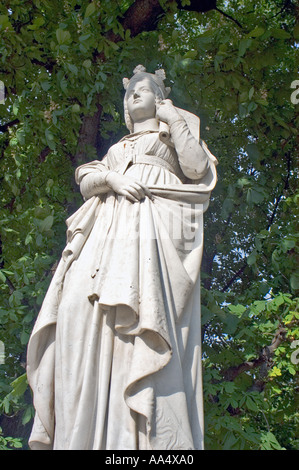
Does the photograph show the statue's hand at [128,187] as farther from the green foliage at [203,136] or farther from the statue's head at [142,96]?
the green foliage at [203,136]

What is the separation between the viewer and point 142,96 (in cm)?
522

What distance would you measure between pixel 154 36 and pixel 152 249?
4672 mm

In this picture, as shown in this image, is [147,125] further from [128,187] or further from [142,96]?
[128,187]

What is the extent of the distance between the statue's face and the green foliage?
1681mm

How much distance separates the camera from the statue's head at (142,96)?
5203mm

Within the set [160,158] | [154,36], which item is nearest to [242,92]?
[154,36]

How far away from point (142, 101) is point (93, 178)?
0.92 meters

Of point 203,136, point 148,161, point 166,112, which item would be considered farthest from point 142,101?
point 203,136

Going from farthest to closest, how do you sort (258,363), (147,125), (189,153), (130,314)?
(258,363) → (147,125) → (189,153) → (130,314)

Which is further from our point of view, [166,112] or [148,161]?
[166,112]

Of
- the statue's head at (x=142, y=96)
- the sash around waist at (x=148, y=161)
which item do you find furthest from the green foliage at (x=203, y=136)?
the sash around waist at (x=148, y=161)

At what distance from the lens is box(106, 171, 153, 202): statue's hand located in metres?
4.42

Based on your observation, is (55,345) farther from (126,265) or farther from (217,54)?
(217,54)

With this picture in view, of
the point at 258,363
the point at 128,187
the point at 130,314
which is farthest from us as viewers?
the point at 258,363
